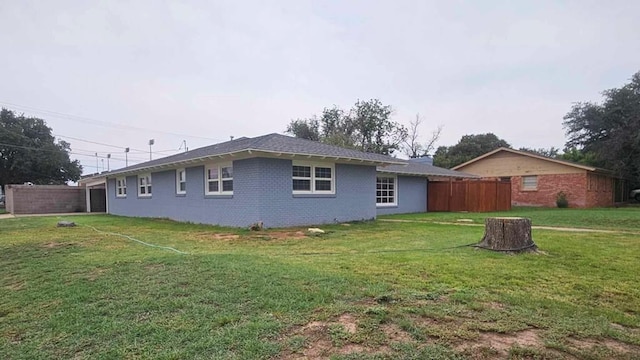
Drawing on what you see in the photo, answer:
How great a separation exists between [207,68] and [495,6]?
1242 cm

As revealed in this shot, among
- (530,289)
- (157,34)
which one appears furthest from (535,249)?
(157,34)

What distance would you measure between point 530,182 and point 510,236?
2323 centimetres

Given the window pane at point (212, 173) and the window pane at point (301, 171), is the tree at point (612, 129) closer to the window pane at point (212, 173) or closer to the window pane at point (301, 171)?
the window pane at point (301, 171)

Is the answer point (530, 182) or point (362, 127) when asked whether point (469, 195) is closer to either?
point (530, 182)

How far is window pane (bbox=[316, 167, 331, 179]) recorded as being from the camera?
45.0ft

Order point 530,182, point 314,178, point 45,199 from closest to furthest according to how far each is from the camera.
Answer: point 314,178
point 45,199
point 530,182

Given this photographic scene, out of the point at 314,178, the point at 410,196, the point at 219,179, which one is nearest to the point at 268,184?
the point at 314,178

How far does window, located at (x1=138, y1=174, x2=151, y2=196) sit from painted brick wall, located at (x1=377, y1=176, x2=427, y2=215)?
11.9 m

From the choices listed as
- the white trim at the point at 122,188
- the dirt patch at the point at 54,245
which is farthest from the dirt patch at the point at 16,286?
the white trim at the point at 122,188

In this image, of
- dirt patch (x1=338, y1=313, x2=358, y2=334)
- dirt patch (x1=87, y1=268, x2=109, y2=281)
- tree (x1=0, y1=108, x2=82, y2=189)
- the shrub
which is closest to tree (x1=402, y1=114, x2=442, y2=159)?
the shrub

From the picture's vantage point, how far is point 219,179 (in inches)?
536

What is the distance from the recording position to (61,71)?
1738 cm

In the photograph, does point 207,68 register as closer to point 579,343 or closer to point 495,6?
point 495,6

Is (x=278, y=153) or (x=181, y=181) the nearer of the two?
(x=278, y=153)
